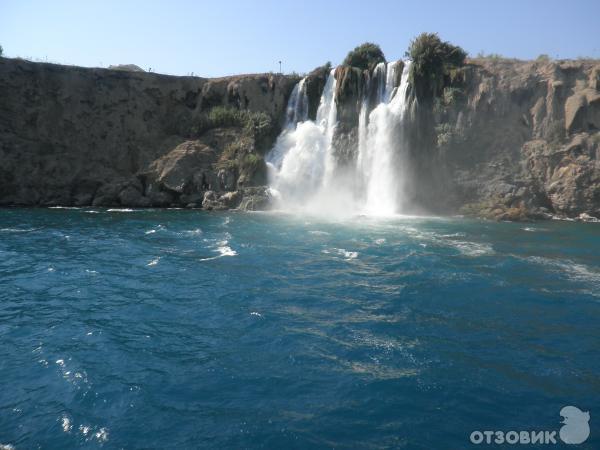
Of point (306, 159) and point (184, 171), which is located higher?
point (306, 159)

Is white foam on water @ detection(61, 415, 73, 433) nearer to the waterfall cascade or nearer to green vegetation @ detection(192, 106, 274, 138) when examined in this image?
the waterfall cascade

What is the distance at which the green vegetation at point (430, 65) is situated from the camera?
125 feet

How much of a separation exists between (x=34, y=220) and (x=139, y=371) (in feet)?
81.2

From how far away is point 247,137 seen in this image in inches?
1679

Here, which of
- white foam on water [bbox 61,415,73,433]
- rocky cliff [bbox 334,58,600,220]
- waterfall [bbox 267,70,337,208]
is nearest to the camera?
white foam on water [bbox 61,415,73,433]

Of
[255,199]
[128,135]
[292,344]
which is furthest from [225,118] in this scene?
[292,344]

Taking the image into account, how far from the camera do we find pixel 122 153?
42938mm

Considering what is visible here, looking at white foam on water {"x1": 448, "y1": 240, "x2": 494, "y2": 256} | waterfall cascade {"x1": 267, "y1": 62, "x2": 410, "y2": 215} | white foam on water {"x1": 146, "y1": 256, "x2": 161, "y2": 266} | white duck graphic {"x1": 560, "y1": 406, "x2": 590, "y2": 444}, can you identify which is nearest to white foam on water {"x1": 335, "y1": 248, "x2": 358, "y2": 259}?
white foam on water {"x1": 448, "y1": 240, "x2": 494, "y2": 256}

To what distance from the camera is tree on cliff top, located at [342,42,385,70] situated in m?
42.5

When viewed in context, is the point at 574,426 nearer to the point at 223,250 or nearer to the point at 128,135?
the point at 223,250

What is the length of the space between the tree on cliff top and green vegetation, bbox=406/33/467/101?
4134 mm

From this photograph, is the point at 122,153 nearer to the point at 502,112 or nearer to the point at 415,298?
the point at 502,112

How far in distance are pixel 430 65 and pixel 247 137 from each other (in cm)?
1679

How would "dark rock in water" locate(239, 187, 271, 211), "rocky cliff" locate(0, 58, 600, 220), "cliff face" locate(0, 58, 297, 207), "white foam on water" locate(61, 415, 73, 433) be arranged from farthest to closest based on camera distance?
"cliff face" locate(0, 58, 297, 207) → "dark rock in water" locate(239, 187, 271, 211) → "rocky cliff" locate(0, 58, 600, 220) → "white foam on water" locate(61, 415, 73, 433)
